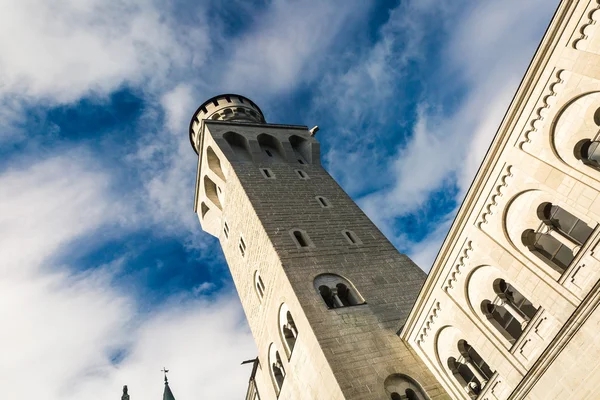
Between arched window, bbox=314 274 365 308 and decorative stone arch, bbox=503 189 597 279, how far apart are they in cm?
454

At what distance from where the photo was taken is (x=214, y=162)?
59.7ft

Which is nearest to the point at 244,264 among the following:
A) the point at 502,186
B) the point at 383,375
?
the point at 383,375

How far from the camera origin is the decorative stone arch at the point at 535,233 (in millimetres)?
6621

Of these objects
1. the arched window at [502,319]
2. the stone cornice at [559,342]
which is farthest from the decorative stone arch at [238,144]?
the stone cornice at [559,342]

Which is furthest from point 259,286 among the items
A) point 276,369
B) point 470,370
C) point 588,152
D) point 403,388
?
point 588,152

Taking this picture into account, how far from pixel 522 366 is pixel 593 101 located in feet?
13.8

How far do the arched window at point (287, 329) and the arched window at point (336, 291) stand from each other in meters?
1.02

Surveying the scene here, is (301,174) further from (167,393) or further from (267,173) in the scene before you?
(167,393)

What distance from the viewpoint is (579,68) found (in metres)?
6.05

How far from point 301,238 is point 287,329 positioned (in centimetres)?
293

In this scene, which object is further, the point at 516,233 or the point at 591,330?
the point at 516,233

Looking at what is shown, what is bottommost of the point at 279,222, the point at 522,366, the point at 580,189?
the point at 522,366

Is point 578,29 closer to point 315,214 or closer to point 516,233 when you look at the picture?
point 516,233

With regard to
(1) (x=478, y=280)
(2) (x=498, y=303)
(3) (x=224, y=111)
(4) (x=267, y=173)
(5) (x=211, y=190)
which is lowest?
(2) (x=498, y=303)
